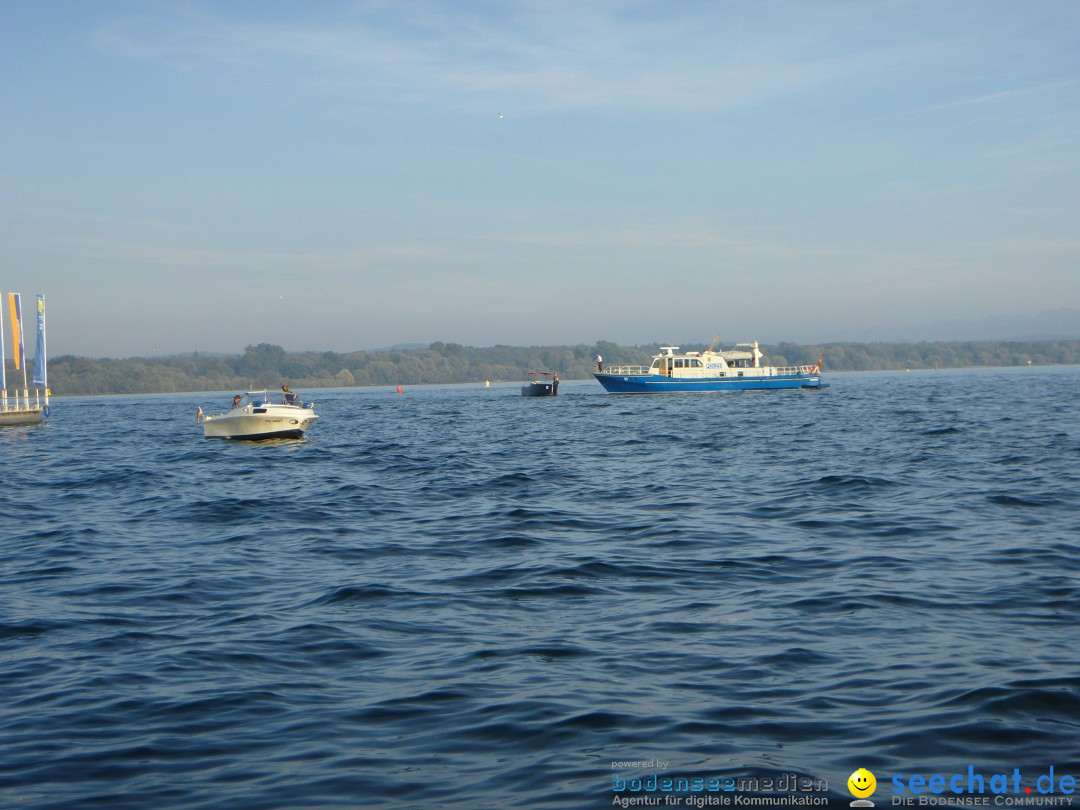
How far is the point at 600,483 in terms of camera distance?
25.9m

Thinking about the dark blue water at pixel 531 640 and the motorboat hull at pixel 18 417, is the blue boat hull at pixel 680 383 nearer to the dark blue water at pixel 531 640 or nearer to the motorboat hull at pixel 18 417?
the motorboat hull at pixel 18 417

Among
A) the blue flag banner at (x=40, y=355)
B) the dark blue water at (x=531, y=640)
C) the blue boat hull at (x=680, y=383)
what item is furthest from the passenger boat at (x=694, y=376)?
the dark blue water at (x=531, y=640)

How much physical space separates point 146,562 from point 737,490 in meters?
13.6

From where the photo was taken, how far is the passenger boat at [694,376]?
336 feet

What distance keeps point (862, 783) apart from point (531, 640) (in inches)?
177

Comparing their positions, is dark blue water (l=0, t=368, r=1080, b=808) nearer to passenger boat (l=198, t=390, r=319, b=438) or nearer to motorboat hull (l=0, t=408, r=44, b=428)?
passenger boat (l=198, t=390, r=319, b=438)

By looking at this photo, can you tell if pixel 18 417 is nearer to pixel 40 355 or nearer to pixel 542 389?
pixel 40 355

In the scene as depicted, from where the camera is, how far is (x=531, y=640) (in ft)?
33.6

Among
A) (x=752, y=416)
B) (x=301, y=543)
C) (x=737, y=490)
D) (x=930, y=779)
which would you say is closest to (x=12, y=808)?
(x=930, y=779)

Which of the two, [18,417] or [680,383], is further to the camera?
[680,383]

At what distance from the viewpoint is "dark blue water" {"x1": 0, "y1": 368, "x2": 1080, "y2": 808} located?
22.6 feet

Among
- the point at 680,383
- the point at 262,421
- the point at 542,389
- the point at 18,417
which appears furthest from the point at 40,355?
the point at 680,383

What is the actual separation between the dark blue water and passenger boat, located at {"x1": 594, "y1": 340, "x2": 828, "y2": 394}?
3056 inches

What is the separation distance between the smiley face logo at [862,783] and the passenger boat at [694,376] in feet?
314
